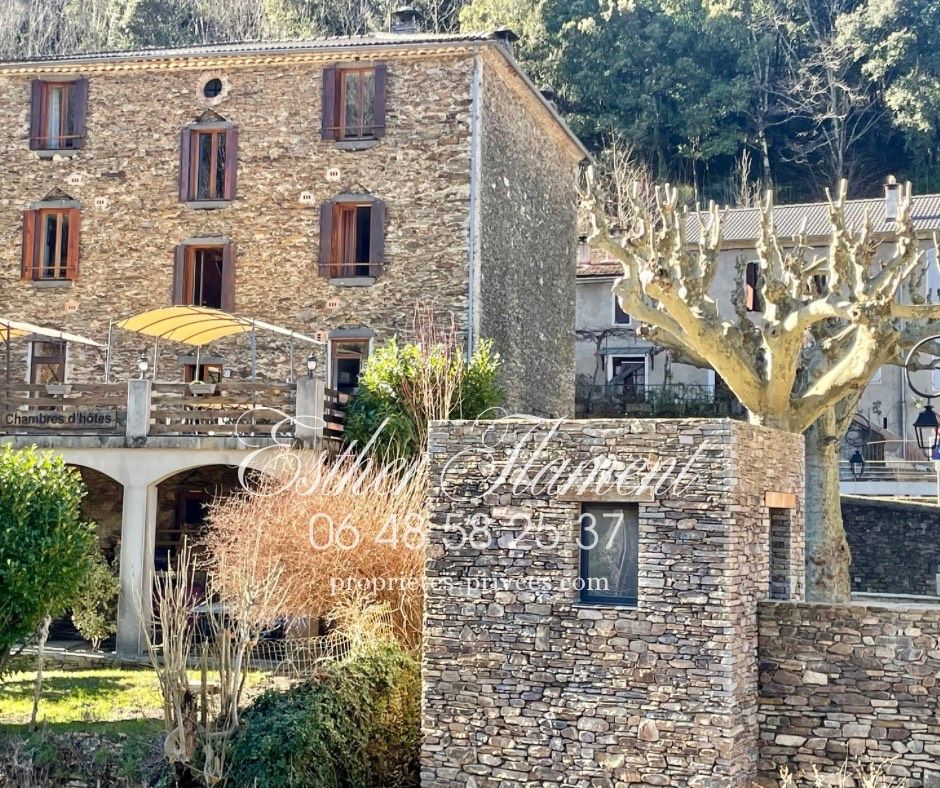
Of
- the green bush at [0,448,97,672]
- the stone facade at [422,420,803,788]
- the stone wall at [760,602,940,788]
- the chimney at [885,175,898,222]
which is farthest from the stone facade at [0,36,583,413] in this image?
the chimney at [885,175,898,222]

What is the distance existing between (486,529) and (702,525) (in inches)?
85.4

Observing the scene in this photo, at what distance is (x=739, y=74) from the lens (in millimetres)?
43719

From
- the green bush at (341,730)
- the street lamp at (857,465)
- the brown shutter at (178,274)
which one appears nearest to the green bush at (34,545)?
the green bush at (341,730)

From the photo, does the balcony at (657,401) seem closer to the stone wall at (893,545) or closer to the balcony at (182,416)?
the stone wall at (893,545)

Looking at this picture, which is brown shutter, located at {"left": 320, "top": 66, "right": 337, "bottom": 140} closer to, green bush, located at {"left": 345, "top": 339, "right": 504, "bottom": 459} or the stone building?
the stone building

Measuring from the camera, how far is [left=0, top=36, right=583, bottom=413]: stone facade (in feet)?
75.7

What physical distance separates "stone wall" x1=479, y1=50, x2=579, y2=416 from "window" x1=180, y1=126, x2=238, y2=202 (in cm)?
469

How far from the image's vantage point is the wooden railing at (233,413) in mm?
19734

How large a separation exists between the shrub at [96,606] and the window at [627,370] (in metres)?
17.3

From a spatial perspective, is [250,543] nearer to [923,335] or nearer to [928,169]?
[923,335]

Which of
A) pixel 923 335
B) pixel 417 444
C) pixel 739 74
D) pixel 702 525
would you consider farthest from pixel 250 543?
pixel 739 74

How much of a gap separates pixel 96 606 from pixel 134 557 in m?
1.18

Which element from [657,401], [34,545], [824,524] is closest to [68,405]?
[34,545]

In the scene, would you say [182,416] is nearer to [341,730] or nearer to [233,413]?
[233,413]
